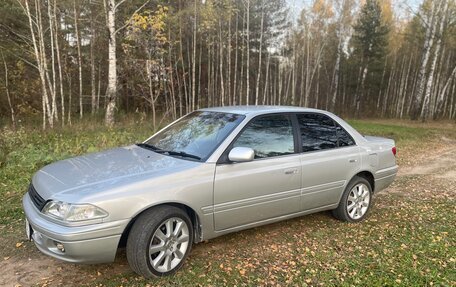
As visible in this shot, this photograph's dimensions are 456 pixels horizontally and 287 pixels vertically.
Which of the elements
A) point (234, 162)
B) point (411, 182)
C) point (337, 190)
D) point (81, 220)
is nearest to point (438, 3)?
point (411, 182)

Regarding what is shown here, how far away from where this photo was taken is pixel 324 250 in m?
4.13

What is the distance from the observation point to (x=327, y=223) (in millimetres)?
5016

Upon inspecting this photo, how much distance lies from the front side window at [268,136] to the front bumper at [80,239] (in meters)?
1.56

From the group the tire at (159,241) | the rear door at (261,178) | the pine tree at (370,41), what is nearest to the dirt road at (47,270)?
the tire at (159,241)

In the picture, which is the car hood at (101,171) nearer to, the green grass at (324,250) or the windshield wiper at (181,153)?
the windshield wiper at (181,153)

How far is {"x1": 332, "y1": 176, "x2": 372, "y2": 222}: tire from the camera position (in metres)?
4.96

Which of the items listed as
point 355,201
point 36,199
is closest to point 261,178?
point 355,201

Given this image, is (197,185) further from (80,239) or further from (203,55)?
(203,55)

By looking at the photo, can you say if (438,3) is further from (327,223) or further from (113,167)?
(113,167)

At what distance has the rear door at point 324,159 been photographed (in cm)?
444

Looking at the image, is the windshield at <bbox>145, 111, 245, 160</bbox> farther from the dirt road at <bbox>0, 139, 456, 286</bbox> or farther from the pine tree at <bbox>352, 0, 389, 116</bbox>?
the pine tree at <bbox>352, 0, 389, 116</bbox>

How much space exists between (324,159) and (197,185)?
6.26 feet

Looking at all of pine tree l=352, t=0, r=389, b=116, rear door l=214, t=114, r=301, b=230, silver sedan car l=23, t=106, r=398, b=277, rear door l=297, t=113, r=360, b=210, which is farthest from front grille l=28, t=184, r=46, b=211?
pine tree l=352, t=0, r=389, b=116

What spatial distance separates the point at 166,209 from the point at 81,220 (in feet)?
2.51
